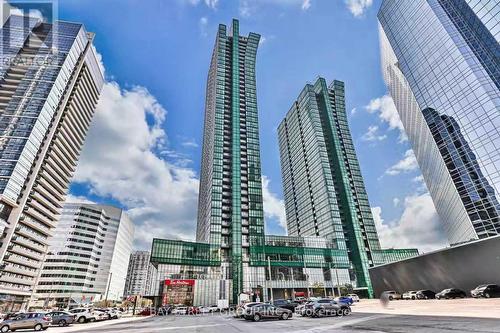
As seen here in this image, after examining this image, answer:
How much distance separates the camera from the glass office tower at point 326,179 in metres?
123

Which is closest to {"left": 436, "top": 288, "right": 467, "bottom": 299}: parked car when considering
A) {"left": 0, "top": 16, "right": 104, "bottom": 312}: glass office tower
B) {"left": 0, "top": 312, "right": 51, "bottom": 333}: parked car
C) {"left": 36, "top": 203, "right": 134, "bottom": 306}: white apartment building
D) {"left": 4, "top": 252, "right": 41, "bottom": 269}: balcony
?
{"left": 0, "top": 312, "right": 51, "bottom": 333}: parked car

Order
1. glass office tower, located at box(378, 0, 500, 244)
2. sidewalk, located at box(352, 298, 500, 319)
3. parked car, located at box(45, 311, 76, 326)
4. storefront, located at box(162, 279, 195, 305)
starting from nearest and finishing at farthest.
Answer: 1. sidewalk, located at box(352, 298, 500, 319)
2. parked car, located at box(45, 311, 76, 326)
3. glass office tower, located at box(378, 0, 500, 244)
4. storefront, located at box(162, 279, 195, 305)

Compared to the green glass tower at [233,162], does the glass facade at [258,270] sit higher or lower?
lower

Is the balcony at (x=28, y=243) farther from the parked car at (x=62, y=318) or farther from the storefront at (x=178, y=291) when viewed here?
the parked car at (x=62, y=318)

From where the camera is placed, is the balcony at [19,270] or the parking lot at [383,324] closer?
the parking lot at [383,324]

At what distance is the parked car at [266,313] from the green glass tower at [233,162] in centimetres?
7300

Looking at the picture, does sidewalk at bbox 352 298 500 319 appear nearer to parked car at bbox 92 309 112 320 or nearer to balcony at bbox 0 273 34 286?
parked car at bbox 92 309 112 320

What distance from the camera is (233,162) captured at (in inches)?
4446

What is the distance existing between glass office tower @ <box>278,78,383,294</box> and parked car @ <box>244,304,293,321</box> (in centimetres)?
10126

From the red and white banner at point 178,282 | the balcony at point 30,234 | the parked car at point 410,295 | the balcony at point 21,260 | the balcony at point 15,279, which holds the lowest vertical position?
the parked car at point 410,295

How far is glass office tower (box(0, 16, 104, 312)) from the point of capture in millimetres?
81900

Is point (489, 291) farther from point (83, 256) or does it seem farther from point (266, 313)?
point (83, 256)

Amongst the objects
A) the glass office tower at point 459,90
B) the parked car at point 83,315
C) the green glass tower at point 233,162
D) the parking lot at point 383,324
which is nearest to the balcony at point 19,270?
the green glass tower at point 233,162

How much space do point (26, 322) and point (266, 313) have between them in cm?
2296
